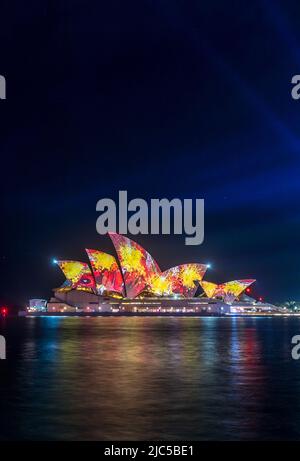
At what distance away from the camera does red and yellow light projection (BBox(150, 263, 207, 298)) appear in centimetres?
11542

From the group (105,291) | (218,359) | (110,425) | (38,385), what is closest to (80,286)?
(105,291)

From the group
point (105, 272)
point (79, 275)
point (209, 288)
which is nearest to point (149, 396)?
point (105, 272)

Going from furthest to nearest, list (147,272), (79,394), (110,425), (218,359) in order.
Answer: (147,272)
(218,359)
(79,394)
(110,425)

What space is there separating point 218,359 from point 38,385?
10.8 metres

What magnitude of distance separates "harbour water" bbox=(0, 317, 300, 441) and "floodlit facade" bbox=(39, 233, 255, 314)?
72014mm

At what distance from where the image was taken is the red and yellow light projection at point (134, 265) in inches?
3959

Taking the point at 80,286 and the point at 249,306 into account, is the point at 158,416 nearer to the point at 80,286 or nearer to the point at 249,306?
the point at 80,286

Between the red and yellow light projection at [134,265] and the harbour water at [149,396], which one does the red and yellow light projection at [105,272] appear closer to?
the red and yellow light projection at [134,265]

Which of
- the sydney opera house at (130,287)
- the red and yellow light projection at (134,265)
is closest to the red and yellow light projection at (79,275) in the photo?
the sydney opera house at (130,287)

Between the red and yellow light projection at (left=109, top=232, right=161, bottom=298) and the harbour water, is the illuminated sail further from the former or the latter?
the harbour water

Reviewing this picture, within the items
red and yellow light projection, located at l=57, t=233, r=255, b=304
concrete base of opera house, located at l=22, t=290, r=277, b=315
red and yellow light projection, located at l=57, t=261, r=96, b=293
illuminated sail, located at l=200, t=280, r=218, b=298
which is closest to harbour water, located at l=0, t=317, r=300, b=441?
red and yellow light projection, located at l=57, t=233, r=255, b=304

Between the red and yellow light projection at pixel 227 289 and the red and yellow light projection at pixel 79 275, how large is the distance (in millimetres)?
24066

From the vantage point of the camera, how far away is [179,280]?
119m
